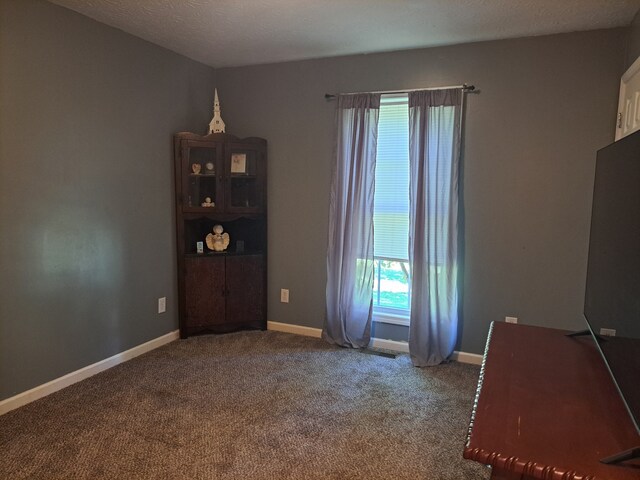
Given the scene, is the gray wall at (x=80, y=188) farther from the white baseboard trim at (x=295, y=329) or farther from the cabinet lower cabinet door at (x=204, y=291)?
the white baseboard trim at (x=295, y=329)

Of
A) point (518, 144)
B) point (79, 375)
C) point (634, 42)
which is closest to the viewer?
point (634, 42)

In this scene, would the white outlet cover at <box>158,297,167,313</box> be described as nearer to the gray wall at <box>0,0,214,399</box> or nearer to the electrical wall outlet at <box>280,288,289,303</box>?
the gray wall at <box>0,0,214,399</box>

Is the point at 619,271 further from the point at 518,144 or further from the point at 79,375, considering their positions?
the point at 79,375

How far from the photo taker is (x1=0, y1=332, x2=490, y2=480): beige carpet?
2.05 meters

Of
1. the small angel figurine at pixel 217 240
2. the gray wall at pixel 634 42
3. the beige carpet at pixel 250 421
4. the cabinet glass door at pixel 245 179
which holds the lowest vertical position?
the beige carpet at pixel 250 421

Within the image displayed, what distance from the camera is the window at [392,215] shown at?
3379mm

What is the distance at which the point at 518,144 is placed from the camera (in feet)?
10.0

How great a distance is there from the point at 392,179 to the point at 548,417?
A: 242cm

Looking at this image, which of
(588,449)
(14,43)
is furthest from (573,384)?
(14,43)

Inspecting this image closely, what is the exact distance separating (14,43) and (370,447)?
2.88 metres

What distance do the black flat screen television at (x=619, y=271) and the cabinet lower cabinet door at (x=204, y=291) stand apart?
109 inches

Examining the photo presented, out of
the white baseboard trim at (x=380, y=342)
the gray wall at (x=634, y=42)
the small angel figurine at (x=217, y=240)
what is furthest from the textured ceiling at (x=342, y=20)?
the white baseboard trim at (x=380, y=342)

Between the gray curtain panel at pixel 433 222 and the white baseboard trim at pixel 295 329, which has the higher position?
the gray curtain panel at pixel 433 222

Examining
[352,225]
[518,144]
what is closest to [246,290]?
[352,225]
